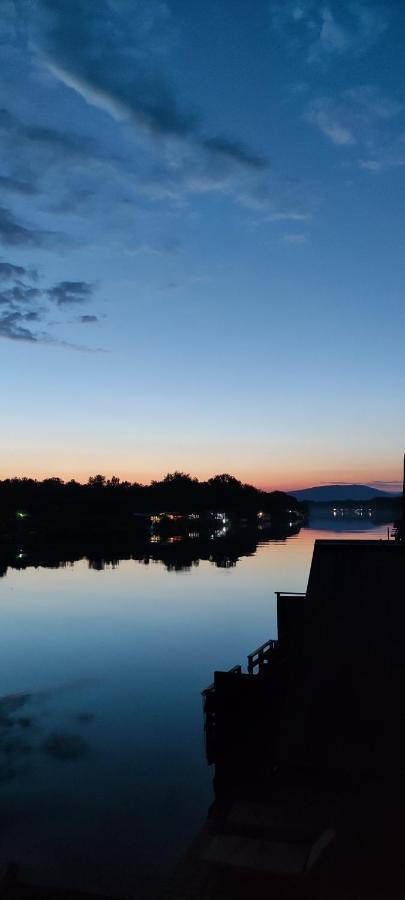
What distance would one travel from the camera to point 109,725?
31172mm

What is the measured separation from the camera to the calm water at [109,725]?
19.2 m

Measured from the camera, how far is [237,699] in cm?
2453

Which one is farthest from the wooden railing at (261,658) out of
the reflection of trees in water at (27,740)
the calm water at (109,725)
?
the reflection of trees in water at (27,740)

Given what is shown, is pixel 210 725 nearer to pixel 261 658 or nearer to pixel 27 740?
pixel 261 658

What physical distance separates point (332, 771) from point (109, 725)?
647 inches

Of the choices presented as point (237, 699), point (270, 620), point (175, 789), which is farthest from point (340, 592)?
point (270, 620)

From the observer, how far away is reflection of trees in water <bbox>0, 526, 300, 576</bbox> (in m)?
112

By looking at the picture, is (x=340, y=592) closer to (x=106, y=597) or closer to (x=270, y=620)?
(x=270, y=620)

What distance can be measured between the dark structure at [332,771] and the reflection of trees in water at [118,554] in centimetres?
8504

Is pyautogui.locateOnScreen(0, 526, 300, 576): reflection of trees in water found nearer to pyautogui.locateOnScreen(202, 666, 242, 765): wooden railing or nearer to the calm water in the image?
the calm water

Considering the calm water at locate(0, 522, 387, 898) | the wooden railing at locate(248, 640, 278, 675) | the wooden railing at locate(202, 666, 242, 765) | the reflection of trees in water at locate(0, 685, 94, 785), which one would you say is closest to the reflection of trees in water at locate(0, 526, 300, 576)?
the calm water at locate(0, 522, 387, 898)

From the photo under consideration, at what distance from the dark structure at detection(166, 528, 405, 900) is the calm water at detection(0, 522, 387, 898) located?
2149mm

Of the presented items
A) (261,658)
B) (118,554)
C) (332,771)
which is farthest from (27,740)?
(118,554)

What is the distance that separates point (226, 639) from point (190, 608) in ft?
50.7
